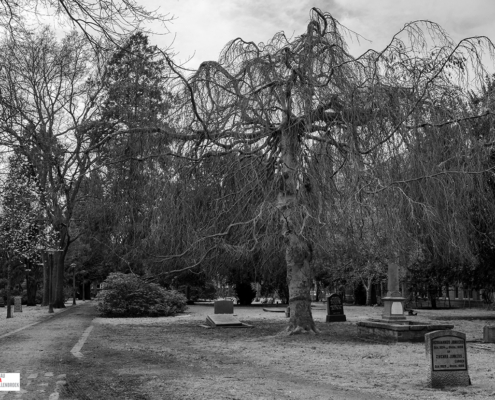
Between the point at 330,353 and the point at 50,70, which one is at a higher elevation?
the point at 50,70

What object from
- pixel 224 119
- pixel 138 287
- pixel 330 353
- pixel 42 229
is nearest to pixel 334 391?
pixel 330 353

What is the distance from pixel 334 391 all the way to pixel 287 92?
8.31 meters

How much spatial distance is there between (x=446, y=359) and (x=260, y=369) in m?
3.47

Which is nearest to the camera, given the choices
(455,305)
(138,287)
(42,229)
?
(138,287)

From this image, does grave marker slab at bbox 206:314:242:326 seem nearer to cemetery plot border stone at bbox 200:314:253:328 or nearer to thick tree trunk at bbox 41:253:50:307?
cemetery plot border stone at bbox 200:314:253:328

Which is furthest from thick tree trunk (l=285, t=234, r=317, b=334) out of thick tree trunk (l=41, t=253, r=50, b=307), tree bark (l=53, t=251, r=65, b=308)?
A: thick tree trunk (l=41, t=253, r=50, b=307)

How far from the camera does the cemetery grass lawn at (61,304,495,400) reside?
26.9 ft

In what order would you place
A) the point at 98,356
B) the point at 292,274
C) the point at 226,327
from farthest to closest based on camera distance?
the point at 226,327, the point at 292,274, the point at 98,356

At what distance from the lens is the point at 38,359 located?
11820mm

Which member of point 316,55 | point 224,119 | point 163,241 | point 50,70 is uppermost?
point 50,70

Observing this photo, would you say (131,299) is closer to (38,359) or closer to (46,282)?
(46,282)

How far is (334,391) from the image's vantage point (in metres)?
8.28

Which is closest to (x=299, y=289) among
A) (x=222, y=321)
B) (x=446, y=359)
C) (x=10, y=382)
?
(x=222, y=321)

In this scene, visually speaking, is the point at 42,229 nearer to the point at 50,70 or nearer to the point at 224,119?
the point at 50,70
